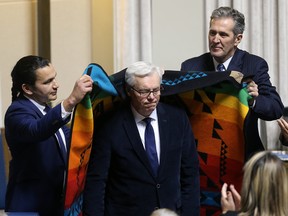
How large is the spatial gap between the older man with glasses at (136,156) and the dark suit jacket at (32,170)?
233 mm

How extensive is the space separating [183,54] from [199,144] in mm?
1503

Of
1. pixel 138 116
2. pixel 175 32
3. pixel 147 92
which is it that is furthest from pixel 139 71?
pixel 175 32

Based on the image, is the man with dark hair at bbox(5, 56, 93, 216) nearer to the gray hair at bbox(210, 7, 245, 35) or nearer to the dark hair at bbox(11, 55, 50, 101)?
the dark hair at bbox(11, 55, 50, 101)

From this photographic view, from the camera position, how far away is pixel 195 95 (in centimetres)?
383

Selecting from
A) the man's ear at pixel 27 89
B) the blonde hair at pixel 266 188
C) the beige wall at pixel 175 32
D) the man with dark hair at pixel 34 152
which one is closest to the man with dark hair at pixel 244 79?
the man with dark hair at pixel 34 152

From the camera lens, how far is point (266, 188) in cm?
278

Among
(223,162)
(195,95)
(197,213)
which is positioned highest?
(195,95)

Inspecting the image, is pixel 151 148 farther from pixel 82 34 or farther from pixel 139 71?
pixel 82 34

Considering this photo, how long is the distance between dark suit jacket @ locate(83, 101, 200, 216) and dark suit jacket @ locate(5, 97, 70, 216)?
227mm

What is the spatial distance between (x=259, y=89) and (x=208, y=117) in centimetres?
34

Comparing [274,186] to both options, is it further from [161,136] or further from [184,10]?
[184,10]

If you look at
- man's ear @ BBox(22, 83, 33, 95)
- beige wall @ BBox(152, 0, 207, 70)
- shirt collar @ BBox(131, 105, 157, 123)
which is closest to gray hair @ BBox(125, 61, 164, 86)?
shirt collar @ BBox(131, 105, 157, 123)

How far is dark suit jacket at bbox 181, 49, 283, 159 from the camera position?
381 centimetres

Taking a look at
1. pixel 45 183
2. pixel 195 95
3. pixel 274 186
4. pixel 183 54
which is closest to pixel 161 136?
pixel 195 95
